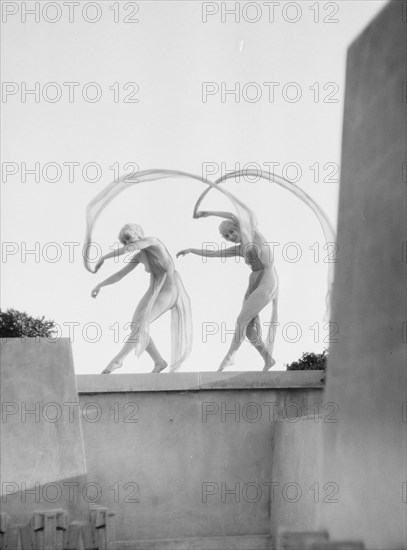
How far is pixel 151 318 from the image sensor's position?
11.2m

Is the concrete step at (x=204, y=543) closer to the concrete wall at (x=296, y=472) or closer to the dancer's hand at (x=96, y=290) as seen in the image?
the concrete wall at (x=296, y=472)

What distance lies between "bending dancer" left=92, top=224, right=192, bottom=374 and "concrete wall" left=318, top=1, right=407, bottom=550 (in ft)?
20.1

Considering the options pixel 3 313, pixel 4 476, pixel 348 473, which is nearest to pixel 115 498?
pixel 4 476

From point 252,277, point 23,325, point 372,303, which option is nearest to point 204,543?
point 252,277

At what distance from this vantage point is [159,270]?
1124 cm

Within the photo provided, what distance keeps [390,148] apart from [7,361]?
5189mm

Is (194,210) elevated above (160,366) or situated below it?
above

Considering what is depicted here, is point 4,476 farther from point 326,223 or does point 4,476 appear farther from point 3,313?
point 3,313

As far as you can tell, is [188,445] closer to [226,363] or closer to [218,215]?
[226,363]

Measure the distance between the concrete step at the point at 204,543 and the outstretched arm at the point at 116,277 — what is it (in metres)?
2.72

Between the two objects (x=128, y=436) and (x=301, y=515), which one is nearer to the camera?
(x=301, y=515)

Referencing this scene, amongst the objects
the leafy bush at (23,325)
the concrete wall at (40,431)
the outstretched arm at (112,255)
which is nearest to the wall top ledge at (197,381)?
the outstretched arm at (112,255)

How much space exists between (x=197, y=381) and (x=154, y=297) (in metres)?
1.19

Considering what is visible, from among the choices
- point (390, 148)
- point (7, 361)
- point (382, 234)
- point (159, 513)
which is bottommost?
point (159, 513)
